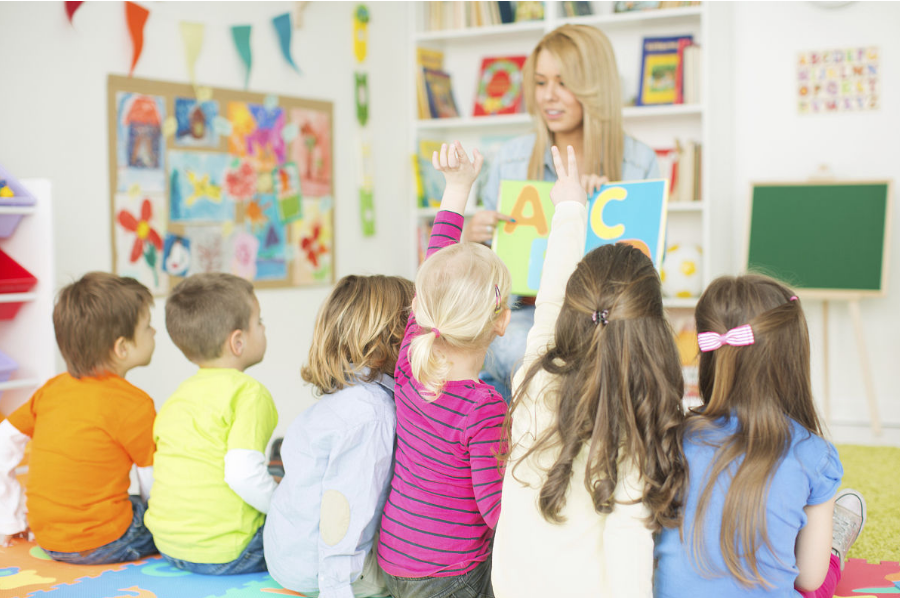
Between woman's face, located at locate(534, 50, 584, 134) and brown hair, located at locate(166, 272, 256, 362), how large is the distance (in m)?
1.01

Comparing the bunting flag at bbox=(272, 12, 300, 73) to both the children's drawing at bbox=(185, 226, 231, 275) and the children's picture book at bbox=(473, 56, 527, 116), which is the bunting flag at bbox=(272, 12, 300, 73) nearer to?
the children's drawing at bbox=(185, 226, 231, 275)

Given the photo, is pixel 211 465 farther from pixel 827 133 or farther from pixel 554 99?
pixel 827 133

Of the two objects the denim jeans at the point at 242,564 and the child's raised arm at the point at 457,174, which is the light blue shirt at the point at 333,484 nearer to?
the denim jeans at the point at 242,564

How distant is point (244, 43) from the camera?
339cm

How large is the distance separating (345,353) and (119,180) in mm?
1748

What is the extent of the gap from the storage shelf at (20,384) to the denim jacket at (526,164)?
55.9 inches

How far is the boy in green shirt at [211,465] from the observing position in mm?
1699

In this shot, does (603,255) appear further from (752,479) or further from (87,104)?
(87,104)

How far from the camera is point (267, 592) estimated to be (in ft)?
5.48

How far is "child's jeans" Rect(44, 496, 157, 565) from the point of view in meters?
1.82

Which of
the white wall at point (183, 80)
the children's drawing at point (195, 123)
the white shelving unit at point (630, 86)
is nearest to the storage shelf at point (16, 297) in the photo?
the white wall at point (183, 80)

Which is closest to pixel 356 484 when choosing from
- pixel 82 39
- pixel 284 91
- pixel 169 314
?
pixel 169 314

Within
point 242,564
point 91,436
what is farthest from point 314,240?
point 242,564

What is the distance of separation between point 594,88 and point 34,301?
67.5 inches
